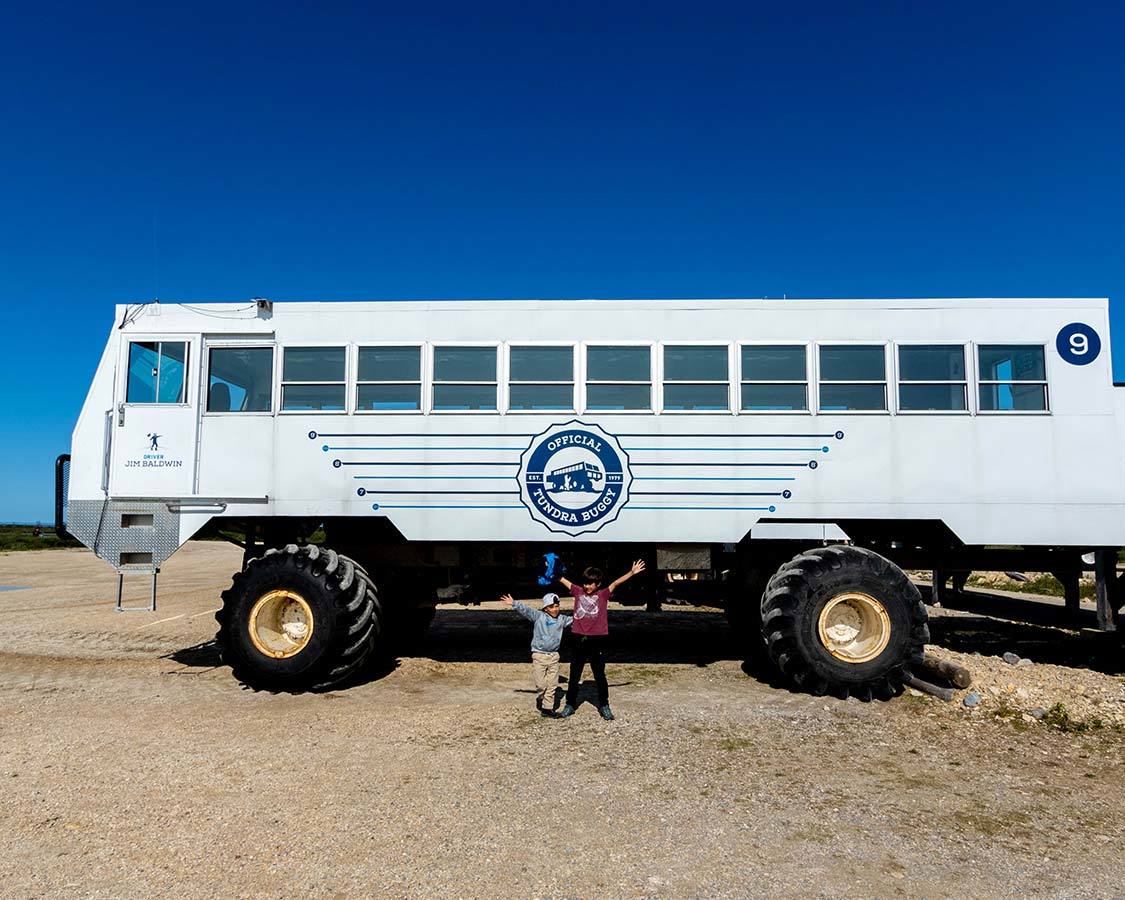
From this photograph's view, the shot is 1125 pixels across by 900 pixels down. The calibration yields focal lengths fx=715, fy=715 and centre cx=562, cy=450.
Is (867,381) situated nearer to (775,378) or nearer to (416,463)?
(775,378)

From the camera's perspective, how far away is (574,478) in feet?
27.5

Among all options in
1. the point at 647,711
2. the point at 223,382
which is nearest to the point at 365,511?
the point at 223,382

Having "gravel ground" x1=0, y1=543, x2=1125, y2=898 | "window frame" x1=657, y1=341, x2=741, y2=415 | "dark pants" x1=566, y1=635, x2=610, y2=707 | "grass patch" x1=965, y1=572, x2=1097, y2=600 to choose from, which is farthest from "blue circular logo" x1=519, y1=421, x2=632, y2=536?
"grass patch" x1=965, y1=572, x2=1097, y2=600

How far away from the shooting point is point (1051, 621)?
13148 millimetres

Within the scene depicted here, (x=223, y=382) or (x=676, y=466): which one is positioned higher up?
(x=223, y=382)

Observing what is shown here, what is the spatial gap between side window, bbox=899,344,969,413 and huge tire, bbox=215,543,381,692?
6.71 meters

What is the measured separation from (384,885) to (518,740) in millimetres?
2644

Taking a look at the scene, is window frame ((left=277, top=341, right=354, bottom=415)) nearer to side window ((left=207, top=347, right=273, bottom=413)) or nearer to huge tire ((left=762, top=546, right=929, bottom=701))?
side window ((left=207, top=347, right=273, bottom=413))

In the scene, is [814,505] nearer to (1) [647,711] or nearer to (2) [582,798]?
(1) [647,711]

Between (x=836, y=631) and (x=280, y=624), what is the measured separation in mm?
6328

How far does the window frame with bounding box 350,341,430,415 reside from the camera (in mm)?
8539

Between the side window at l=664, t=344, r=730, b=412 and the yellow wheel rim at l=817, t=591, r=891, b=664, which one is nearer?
the yellow wheel rim at l=817, t=591, r=891, b=664

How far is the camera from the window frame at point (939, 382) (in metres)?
8.24

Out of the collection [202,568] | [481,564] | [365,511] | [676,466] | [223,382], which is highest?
[223,382]
